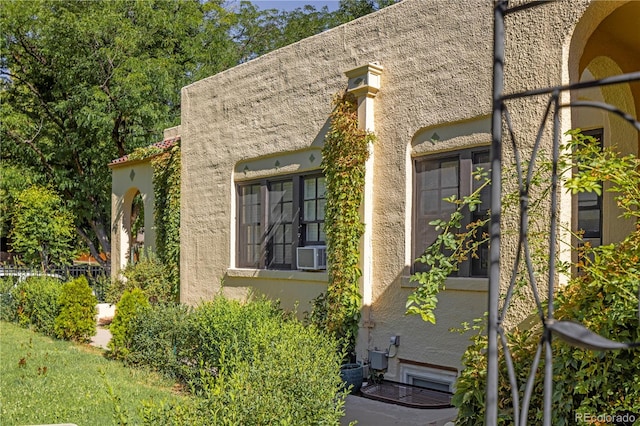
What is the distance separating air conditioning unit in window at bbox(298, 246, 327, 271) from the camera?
29.8 ft

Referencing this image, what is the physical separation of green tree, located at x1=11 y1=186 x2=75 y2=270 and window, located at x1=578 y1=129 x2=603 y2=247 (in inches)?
629

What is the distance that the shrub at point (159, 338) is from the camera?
845 cm

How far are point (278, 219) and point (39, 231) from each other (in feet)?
39.5

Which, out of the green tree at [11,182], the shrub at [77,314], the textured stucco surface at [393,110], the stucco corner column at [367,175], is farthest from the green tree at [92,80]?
the stucco corner column at [367,175]

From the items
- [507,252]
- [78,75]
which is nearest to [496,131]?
[507,252]

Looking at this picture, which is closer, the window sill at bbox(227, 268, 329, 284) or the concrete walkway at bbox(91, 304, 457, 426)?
the concrete walkway at bbox(91, 304, 457, 426)

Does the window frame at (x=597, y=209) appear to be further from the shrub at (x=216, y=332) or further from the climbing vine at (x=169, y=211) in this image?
the climbing vine at (x=169, y=211)

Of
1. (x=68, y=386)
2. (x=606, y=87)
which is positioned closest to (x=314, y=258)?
(x=68, y=386)

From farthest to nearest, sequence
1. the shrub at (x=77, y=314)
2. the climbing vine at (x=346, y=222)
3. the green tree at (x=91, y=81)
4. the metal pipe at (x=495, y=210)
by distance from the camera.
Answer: the green tree at (x=91, y=81), the shrub at (x=77, y=314), the climbing vine at (x=346, y=222), the metal pipe at (x=495, y=210)

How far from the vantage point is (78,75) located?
20562 mm

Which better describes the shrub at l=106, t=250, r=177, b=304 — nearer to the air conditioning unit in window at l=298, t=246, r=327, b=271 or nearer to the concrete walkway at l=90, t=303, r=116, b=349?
the concrete walkway at l=90, t=303, r=116, b=349

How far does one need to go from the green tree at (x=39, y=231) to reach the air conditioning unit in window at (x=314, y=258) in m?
12.3

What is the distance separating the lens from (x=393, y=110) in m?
8.04

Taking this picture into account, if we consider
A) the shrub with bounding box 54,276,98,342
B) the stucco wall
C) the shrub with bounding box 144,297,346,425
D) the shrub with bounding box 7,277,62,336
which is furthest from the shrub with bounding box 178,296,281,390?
the stucco wall
